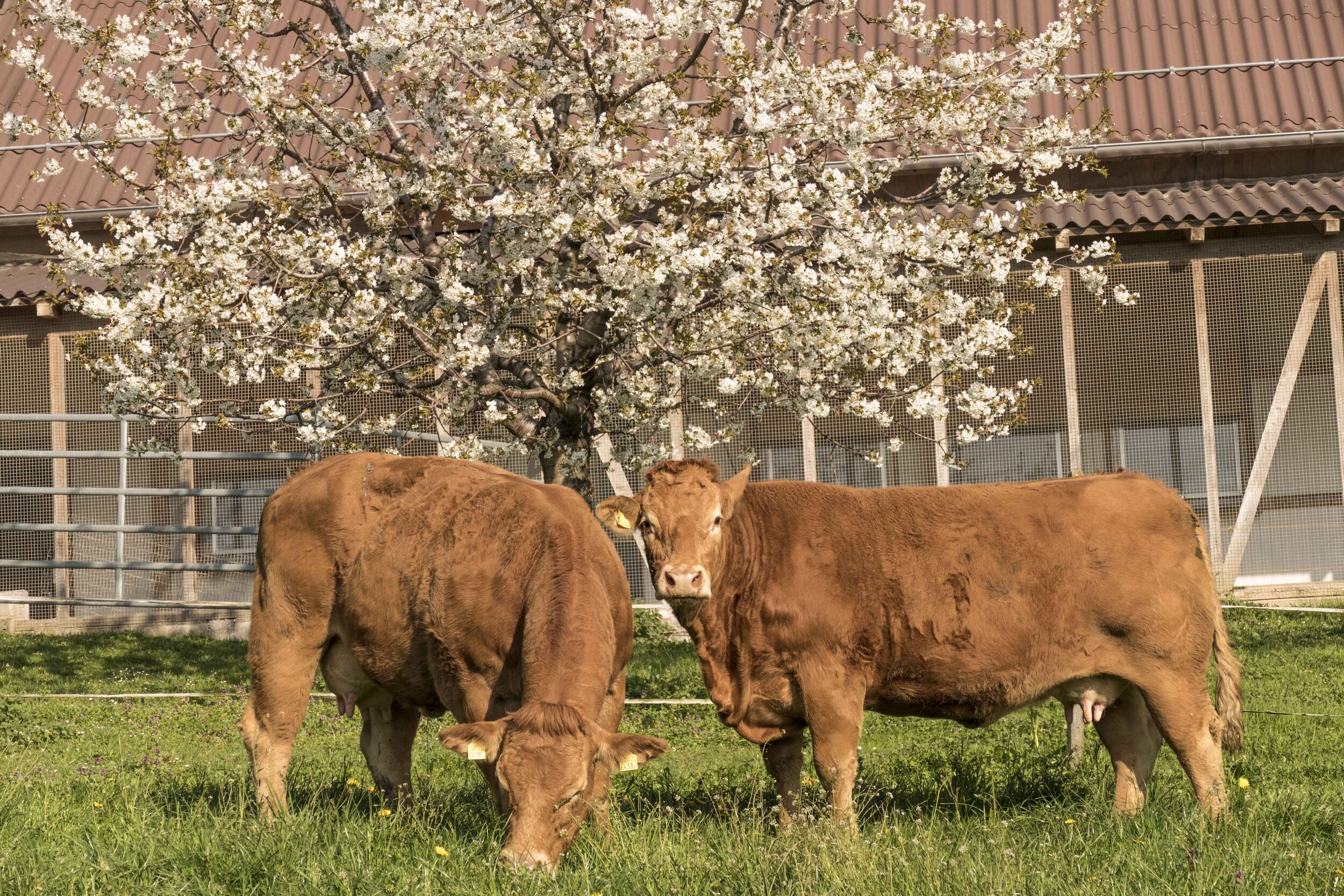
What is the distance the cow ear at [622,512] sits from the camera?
5.83 meters

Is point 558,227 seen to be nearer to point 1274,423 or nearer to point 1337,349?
point 1274,423

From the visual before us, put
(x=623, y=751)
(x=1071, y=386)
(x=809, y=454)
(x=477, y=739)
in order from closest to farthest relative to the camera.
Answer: (x=477, y=739), (x=623, y=751), (x=1071, y=386), (x=809, y=454)

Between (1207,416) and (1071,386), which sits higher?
(1071,386)

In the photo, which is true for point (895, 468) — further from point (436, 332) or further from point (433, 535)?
point (433, 535)

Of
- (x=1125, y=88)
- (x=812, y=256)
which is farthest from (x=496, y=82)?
(x=1125, y=88)

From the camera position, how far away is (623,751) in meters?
4.81

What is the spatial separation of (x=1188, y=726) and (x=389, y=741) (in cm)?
334

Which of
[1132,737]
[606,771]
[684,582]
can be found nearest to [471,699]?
[606,771]

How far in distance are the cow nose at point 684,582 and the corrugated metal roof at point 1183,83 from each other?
834cm

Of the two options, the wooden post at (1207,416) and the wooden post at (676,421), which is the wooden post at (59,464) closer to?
the wooden post at (676,421)

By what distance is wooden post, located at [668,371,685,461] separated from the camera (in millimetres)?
8750

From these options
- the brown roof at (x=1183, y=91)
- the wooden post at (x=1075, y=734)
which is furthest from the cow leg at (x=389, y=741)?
the brown roof at (x=1183, y=91)

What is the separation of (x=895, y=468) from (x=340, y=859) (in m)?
9.61

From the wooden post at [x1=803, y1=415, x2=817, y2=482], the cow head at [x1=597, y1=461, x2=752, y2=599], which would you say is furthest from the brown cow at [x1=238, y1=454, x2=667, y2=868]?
the wooden post at [x1=803, y1=415, x2=817, y2=482]
